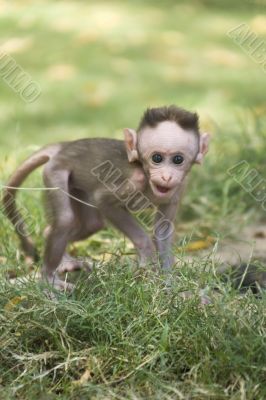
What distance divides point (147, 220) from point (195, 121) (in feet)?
4.22

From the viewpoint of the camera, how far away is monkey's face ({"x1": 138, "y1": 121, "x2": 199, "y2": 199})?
5.00 m

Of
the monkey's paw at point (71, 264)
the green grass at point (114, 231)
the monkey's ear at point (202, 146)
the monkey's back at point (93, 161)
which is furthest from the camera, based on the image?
the monkey's paw at point (71, 264)

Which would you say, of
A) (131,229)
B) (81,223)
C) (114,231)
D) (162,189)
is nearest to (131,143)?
(162,189)

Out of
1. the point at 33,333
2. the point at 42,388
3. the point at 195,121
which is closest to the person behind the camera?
the point at 42,388

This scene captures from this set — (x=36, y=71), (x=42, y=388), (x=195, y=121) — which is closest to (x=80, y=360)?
(x=42, y=388)

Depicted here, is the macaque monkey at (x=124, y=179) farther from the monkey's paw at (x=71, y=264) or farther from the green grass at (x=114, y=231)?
the green grass at (x=114, y=231)

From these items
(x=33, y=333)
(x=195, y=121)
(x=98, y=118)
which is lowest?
(x=98, y=118)

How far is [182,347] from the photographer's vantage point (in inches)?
162

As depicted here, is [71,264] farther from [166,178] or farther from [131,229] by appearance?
[166,178]

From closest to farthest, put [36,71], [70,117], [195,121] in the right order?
[195,121]
[70,117]
[36,71]

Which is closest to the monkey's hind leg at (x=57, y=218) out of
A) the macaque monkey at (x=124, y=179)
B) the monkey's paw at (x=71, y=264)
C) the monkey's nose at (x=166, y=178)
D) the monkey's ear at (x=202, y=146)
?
the macaque monkey at (x=124, y=179)

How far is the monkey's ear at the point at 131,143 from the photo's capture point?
516cm

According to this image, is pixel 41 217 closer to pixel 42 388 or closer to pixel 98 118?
pixel 42 388

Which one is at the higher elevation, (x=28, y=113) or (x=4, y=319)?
(x=4, y=319)
